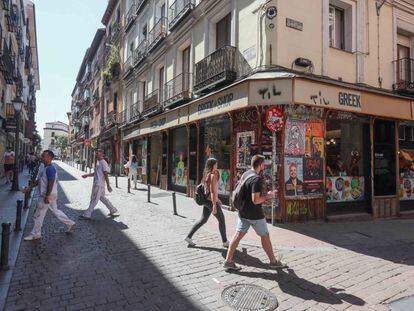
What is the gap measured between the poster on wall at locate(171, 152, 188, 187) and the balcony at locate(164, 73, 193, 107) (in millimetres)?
2425

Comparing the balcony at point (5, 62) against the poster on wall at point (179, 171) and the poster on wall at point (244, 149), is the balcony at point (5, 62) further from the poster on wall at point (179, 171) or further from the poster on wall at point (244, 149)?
the poster on wall at point (244, 149)

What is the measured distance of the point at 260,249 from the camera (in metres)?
5.90

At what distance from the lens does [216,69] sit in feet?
34.8

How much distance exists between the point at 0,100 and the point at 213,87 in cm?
1394

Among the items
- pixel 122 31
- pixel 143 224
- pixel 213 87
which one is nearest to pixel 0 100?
pixel 122 31

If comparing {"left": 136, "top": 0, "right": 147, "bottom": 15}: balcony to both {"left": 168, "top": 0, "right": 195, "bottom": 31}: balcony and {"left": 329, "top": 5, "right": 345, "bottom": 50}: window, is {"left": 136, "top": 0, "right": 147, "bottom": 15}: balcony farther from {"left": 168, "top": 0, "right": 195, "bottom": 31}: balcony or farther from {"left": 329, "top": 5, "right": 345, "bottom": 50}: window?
{"left": 329, "top": 5, "right": 345, "bottom": 50}: window

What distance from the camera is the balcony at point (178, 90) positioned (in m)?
13.0

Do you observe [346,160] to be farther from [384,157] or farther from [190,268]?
[190,268]

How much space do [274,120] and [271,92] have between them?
0.76m

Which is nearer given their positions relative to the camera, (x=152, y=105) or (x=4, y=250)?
(x=4, y=250)

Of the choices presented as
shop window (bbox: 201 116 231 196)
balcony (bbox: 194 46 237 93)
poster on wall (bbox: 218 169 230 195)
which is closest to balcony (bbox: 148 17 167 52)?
balcony (bbox: 194 46 237 93)

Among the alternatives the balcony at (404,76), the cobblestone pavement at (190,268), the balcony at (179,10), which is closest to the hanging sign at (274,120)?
the cobblestone pavement at (190,268)

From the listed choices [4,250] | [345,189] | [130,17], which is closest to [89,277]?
[4,250]

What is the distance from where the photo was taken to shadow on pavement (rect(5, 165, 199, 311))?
3.69 meters
